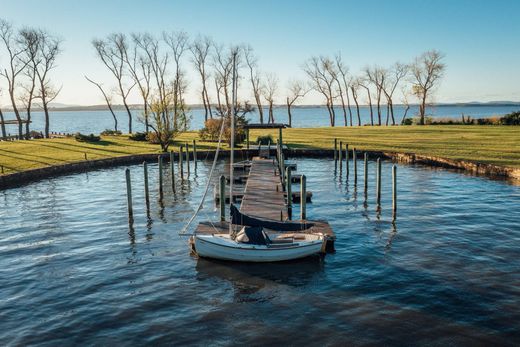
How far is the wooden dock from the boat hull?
1.67 meters

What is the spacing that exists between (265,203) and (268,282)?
34.5 ft

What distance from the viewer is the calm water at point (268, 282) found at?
16.0 meters

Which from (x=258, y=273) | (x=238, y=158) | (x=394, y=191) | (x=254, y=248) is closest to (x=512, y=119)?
(x=238, y=158)

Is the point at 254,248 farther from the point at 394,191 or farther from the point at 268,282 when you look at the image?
the point at 394,191

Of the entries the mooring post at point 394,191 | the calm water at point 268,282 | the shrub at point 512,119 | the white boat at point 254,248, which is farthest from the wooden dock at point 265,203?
the shrub at point 512,119

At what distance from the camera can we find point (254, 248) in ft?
71.1

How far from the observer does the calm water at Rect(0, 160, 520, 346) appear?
16016 millimetres

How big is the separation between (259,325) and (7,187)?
33.1 m

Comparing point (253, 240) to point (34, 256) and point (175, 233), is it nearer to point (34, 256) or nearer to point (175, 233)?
point (175, 233)

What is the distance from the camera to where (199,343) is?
15352mm

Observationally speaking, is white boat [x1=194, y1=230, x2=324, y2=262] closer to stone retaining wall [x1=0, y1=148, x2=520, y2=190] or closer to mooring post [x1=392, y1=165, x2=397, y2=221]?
mooring post [x1=392, y1=165, x2=397, y2=221]

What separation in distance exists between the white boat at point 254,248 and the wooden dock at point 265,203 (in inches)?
64.0

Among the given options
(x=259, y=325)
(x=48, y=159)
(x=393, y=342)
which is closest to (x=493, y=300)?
(x=393, y=342)

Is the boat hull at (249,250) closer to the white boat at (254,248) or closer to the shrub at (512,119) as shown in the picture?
the white boat at (254,248)
